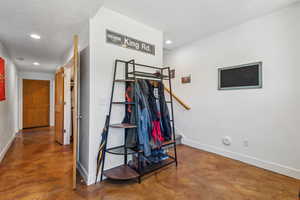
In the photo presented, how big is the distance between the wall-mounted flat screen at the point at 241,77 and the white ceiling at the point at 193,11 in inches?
A: 33.9

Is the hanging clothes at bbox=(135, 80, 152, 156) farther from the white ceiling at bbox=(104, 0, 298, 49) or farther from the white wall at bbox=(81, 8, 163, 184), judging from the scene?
the white ceiling at bbox=(104, 0, 298, 49)

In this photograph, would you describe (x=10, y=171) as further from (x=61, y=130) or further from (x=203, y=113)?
(x=203, y=113)

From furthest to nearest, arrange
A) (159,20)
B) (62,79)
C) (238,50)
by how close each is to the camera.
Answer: (62,79), (238,50), (159,20)

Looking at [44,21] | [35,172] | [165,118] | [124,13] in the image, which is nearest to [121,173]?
[165,118]

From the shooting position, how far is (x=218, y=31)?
10.2ft

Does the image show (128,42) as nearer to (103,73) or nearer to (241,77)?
(103,73)

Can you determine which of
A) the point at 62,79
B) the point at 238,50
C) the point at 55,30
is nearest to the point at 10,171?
the point at 62,79

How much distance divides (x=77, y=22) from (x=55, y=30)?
0.61m

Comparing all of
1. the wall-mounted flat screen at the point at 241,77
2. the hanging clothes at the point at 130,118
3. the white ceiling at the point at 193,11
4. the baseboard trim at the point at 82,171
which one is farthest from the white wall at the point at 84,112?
the wall-mounted flat screen at the point at 241,77

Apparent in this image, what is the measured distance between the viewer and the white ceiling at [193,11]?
2.16 metres

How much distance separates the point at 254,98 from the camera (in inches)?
104

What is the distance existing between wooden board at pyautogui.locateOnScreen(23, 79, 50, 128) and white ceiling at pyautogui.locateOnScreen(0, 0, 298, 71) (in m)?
3.60

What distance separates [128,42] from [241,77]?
7.27 ft

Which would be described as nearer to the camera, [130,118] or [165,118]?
[130,118]
